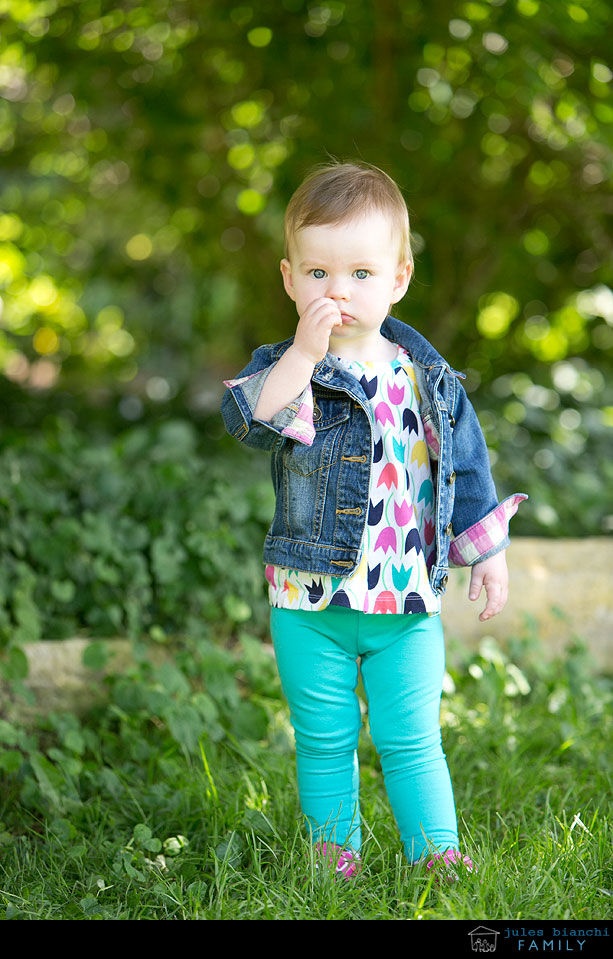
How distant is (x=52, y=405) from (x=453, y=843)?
17.7 ft

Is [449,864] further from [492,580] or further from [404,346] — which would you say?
[404,346]

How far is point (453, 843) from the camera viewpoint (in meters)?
1.89

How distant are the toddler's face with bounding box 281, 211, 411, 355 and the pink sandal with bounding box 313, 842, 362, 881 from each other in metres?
1.06

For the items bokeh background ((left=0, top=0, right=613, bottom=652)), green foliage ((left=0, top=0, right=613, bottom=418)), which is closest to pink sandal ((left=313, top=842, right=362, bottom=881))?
bokeh background ((left=0, top=0, right=613, bottom=652))

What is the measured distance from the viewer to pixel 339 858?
1.88 metres

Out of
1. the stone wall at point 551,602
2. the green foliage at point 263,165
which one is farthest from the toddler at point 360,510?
the green foliage at point 263,165

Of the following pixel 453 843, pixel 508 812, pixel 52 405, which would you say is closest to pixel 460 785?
pixel 508 812

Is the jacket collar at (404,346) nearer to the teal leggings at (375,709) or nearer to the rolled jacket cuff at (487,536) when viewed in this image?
the rolled jacket cuff at (487,536)

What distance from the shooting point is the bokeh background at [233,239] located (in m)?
3.31

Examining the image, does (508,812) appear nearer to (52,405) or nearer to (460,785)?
(460,785)

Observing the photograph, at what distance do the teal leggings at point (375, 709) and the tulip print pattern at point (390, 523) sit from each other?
56 mm

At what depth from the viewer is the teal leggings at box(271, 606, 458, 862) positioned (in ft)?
6.20
